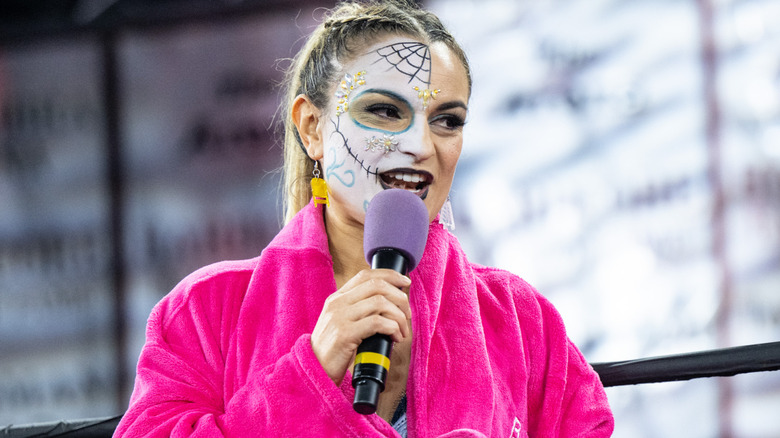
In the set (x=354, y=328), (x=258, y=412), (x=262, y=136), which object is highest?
(x=262, y=136)

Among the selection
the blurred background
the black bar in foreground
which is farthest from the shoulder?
the blurred background

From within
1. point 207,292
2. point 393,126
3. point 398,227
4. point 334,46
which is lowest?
point 207,292

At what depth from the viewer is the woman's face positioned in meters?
0.94

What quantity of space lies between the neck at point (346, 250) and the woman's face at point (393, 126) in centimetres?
4

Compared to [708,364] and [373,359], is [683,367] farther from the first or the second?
[373,359]

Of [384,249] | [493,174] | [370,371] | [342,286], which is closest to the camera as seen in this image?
[370,371]

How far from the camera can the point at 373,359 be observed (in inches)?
26.3

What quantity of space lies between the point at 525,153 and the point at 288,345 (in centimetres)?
149

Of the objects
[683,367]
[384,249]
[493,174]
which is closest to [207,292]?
[384,249]

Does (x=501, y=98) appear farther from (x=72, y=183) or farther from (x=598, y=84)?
(x=72, y=183)

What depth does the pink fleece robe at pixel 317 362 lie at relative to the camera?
0.82m

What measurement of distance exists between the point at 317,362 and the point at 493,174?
1.55 m

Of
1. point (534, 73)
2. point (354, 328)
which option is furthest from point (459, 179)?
point (354, 328)

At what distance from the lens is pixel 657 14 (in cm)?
226
